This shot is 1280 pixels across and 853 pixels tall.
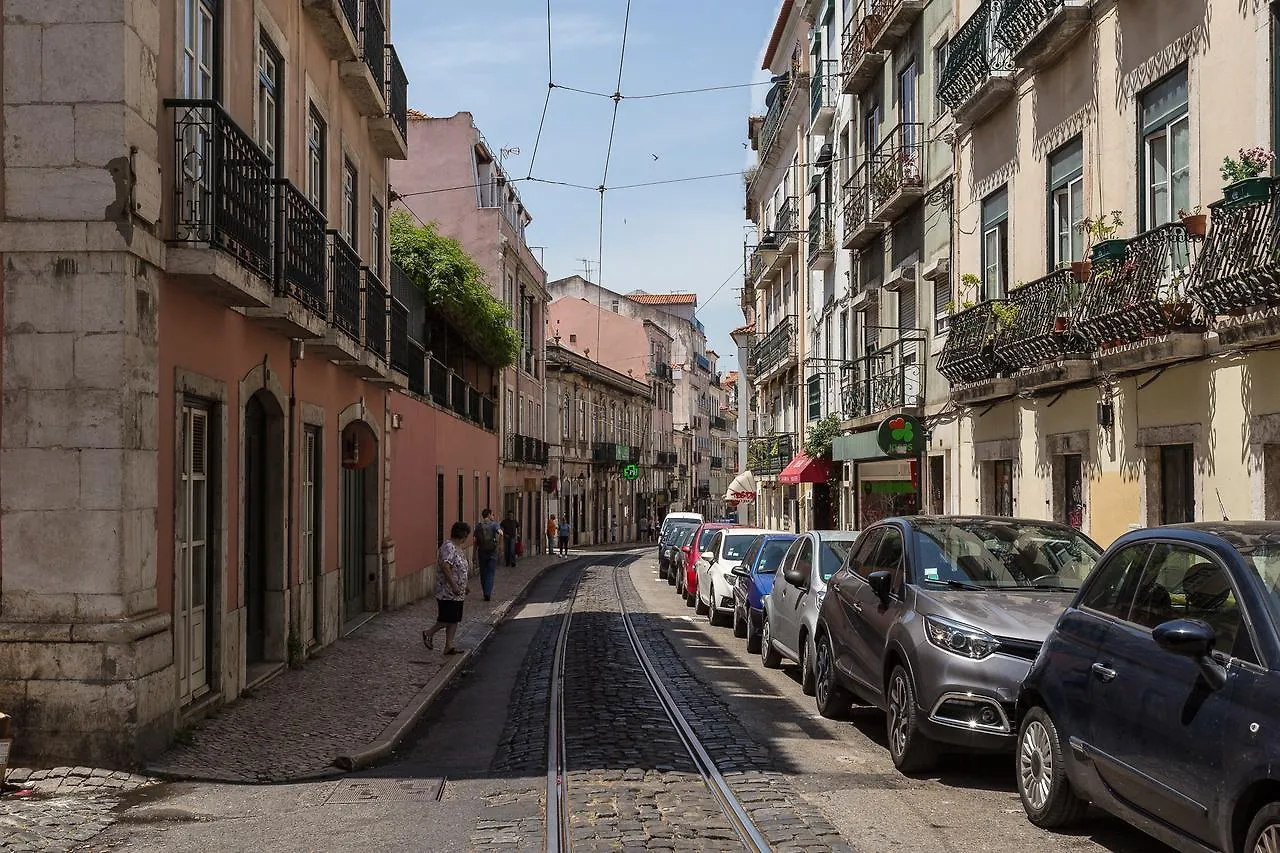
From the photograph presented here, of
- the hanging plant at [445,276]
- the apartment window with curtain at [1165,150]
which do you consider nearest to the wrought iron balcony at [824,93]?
the hanging plant at [445,276]

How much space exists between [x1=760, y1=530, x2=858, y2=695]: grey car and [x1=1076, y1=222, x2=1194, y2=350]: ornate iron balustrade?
3.32 meters

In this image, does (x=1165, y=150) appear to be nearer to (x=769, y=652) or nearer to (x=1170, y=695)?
(x=769, y=652)

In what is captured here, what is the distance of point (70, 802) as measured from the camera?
25.3ft

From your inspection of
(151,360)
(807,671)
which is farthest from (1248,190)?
(151,360)

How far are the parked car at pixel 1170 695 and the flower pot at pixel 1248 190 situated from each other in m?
4.31

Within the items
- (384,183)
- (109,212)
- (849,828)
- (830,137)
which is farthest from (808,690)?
(830,137)

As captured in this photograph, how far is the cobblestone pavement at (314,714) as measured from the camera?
905 centimetres

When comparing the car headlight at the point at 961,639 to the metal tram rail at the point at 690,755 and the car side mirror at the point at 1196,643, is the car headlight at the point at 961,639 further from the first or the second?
the car side mirror at the point at 1196,643

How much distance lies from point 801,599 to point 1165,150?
5.74 meters

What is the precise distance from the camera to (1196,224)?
10844 millimetres

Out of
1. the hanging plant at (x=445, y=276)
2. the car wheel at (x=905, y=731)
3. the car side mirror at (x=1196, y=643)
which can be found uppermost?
the hanging plant at (x=445, y=276)

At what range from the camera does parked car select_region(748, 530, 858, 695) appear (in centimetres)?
1254

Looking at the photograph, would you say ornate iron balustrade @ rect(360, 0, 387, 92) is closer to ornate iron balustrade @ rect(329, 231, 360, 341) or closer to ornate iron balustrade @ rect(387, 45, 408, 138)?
ornate iron balustrade @ rect(387, 45, 408, 138)

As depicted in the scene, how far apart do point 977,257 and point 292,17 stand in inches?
395
